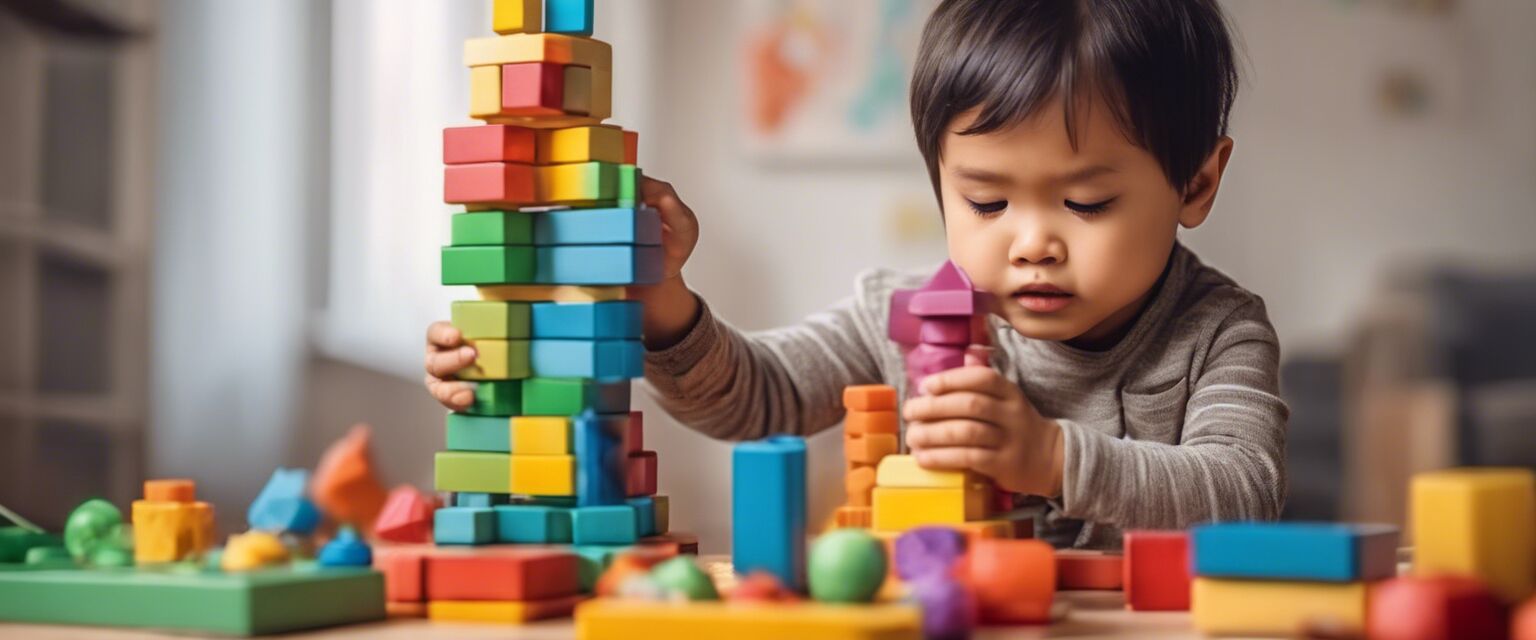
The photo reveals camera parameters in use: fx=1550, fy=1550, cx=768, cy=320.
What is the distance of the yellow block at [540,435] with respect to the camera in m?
0.82

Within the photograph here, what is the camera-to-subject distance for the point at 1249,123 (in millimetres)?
3637

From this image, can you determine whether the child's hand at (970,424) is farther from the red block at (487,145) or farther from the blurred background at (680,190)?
the blurred background at (680,190)

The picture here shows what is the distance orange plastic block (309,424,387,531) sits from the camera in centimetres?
79

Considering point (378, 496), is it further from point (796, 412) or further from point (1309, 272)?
point (1309, 272)

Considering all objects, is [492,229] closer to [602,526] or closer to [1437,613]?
[602,526]

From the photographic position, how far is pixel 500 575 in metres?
0.72

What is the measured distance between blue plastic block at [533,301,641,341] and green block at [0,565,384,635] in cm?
18

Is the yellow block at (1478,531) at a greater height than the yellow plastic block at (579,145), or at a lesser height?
lesser

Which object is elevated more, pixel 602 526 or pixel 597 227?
pixel 597 227

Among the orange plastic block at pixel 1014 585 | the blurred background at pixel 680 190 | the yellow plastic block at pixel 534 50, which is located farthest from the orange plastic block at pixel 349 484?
the blurred background at pixel 680 190

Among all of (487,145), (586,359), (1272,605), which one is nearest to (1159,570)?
(1272,605)

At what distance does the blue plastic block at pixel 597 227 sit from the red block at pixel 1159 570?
11.9 inches

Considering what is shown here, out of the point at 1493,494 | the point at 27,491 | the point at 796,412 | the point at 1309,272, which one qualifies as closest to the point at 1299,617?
the point at 1493,494

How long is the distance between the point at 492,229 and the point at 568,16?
0.43ft
